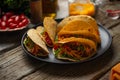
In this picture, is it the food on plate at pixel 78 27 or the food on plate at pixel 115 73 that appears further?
the food on plate at pixel 78 27

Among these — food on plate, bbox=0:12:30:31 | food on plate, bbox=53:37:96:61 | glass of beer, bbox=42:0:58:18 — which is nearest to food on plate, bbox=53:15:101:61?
food on plate, bbox=53:37:96:61

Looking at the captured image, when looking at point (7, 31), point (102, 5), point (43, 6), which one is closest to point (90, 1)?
point (102, 5)

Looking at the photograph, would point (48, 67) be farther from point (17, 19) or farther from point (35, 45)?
point (17, 19)

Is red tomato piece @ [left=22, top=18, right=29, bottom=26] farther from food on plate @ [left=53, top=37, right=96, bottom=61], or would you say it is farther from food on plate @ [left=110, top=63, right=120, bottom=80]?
food on plate @ [left=110, top=63, right=120, bottom=80]

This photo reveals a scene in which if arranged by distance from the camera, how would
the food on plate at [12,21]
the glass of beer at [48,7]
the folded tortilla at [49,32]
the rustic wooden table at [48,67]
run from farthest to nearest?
the glass of beer at [48,7] < the food on plate at [12,21] < the folded tortilla at [49,32] < the rustic wooden table at [48,67]

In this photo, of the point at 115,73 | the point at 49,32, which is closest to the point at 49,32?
the point at 49,32

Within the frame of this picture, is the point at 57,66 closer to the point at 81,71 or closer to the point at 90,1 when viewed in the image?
the point at 81,71

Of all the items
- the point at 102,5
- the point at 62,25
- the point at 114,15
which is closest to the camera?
the point at 62,25

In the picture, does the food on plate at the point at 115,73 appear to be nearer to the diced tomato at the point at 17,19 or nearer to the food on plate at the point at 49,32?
the food on plate at the point at 49,32

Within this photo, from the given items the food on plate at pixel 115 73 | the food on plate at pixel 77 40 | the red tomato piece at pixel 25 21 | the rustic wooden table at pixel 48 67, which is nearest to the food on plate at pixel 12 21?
the red tomato piece at pixel 25 21
